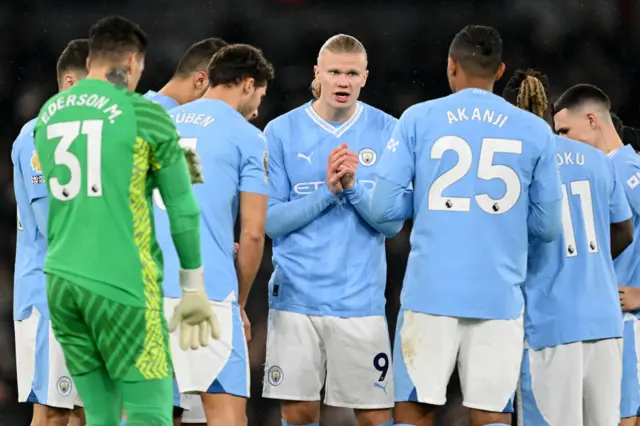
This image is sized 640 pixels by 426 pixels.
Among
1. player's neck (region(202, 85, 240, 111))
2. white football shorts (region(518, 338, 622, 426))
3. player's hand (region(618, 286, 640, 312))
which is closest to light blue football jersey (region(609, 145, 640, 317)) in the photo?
player's hand (region(618, 286, 640, 312))

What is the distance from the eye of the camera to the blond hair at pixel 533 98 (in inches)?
210

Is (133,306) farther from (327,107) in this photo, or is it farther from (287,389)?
(327,107)

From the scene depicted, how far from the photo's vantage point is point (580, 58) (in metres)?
9.84

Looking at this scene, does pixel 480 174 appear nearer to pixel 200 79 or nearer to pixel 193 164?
pixel 193 164

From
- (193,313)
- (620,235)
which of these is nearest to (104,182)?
(193,313)

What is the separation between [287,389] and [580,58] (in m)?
5.46

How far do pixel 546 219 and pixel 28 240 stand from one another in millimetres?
2584

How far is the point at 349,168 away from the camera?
528cm

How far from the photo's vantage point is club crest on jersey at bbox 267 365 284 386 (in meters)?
5.52

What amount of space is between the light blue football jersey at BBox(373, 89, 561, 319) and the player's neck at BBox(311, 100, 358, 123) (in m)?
0.96

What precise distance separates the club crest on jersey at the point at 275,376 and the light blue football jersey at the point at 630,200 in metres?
2.05

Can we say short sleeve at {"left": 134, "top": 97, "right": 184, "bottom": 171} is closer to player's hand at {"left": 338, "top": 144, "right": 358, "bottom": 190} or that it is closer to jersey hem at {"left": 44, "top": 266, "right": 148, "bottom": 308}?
jersey hem at {"left": 44, "top": 266, "right": 148, "bottom": 308}

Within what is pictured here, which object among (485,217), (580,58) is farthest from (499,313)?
(580,58)

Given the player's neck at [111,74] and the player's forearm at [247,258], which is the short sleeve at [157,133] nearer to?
the player's neck at [111,74]
